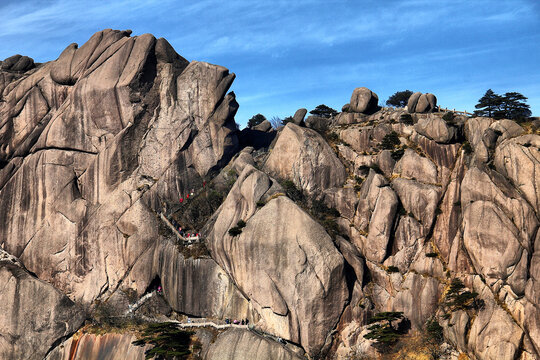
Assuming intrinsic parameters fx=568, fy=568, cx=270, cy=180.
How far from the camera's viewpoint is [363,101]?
309 ft

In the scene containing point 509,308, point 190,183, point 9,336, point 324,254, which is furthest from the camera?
point 190,183

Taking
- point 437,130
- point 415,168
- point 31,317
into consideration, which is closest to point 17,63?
point 31,317

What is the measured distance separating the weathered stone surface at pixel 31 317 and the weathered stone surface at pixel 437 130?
56.0 metres

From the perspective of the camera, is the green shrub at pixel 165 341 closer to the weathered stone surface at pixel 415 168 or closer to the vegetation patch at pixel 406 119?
the weathered stone surface at pixel 415 168

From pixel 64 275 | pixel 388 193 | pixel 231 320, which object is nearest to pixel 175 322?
pixel 231 320

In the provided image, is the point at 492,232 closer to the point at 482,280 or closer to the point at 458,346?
the point at 482,280

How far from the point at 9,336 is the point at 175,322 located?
84.1ft

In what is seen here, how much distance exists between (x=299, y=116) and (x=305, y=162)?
11.1 metres

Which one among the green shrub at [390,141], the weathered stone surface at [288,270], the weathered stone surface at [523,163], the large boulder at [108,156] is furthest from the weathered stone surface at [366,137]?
the large boulder at [108,156]

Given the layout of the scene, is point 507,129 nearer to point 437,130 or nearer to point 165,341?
point 437,130

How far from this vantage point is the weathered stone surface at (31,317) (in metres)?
81.2

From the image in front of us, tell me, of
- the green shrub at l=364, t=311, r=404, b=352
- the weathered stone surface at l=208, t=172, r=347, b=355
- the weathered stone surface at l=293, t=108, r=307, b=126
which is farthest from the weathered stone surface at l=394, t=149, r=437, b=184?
the green shrub at l=364, t=311, r=404, b=352

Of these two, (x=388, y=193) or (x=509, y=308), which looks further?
(x=388, y=193)

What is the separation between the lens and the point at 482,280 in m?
68.3
